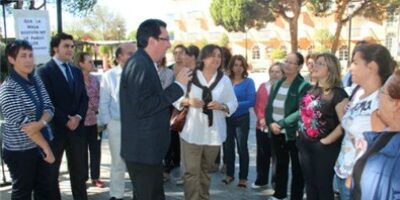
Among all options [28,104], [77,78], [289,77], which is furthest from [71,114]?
[289,77]

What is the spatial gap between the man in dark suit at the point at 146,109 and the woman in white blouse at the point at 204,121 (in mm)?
1098

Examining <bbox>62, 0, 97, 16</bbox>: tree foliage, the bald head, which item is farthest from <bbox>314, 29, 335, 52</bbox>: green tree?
the bald head

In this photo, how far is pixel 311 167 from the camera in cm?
410

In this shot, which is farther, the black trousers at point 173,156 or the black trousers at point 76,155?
the black trousers at point 173,156

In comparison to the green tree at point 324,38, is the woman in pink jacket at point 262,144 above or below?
below

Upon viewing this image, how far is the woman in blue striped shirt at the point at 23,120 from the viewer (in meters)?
3.62

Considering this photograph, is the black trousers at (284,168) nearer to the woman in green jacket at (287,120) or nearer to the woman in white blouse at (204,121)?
the woman in green jacket at (287,120)

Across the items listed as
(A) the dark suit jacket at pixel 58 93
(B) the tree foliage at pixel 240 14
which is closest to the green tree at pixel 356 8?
(B) the tree foliage at pixel 240 14

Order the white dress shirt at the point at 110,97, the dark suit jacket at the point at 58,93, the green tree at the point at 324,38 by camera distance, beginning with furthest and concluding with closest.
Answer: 1. the green tree at the point at 324,38
2. the white dress shirt at the point at 110,97
3. the dark suit jacket at the point at 58,93

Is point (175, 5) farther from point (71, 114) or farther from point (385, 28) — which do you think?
point (71, 114)

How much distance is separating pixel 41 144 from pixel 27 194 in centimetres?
49

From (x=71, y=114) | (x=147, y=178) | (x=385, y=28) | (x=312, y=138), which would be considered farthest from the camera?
(x=385, y=28)

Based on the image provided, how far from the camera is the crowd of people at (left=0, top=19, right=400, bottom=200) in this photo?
9.60 ft

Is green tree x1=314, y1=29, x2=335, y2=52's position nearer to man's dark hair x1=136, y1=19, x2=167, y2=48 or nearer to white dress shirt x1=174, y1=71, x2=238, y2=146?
white dress shirt x1=174, y1=71, x2=238, y2=146
